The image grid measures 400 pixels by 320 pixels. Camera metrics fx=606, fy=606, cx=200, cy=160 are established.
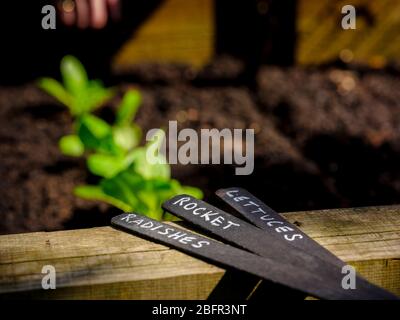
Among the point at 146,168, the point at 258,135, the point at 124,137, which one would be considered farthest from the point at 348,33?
the point at 146,168

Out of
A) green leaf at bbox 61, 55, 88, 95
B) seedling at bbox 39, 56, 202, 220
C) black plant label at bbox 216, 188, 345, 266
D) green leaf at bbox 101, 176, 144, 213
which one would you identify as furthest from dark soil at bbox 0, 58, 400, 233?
black plant label at bbox 216, 188, 345, 266

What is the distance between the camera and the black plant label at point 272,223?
1.33m

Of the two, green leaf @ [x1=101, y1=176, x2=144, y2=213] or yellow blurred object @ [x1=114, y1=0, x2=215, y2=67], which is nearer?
green leaf @ [x1=101, y1=176, x2=144, y2=213]

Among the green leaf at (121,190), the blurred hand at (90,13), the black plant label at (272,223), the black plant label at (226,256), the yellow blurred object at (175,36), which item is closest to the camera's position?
the black plant label at (226,256)

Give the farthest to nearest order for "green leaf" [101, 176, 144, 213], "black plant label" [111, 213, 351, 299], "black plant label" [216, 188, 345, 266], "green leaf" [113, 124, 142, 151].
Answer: "green leaf" [113, 124, 142, 151] → "green leaf" [101, 176, 144, 213] → "black plant label" [216, 188, 345, 266] → "black plant label" [111, 213, 351, 299]

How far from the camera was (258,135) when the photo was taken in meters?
3.31

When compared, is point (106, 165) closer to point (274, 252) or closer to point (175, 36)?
point (274, 252)

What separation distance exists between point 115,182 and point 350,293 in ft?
3.45

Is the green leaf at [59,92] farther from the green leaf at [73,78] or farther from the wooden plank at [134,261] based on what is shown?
the wooden plank at [134,261]

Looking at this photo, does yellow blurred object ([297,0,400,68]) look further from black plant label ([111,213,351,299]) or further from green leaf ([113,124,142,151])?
black plant label ([111,213,351,299])

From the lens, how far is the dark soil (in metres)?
2.73

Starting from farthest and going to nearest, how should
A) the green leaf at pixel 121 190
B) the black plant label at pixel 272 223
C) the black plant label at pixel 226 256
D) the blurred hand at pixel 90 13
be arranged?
the blurred hand at pixel 90 13, the green leaf at pixel 121 190, the black plant label at pixel 272 223, the black plant label at pixel 226 256

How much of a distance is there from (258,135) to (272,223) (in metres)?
1.92

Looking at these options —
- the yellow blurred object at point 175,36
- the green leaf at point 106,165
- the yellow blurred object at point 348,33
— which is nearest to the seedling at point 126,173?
the green leaf at point 106,165
